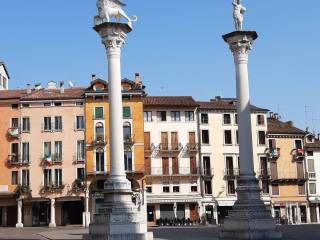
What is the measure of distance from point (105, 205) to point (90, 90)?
125 ft

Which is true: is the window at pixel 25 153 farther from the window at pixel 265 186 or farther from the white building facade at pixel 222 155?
the window at pixel 265 186

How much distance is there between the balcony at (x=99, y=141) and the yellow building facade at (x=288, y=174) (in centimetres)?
2103

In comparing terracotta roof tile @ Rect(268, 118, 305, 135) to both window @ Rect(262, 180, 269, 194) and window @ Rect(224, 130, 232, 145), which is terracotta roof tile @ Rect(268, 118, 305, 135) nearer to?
window @ Rect(224, 130, 232, 145)

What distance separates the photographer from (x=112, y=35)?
28.6 metres

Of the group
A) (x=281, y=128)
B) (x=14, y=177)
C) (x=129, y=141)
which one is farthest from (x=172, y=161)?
(x=14, y=177)

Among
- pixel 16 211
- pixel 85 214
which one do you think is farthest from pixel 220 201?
pixel 16 211

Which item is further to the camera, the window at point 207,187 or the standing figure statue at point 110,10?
the window at point 207,187

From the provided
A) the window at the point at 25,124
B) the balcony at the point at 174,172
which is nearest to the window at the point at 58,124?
the window at the point at 25,124

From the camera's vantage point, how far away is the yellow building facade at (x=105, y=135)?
2466 inches

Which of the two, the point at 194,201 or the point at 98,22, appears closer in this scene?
the point at 98,22

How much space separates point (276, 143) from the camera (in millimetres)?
71750

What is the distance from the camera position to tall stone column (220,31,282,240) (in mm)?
28078

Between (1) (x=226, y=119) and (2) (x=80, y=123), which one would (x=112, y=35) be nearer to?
(2) (x=80, y=123)

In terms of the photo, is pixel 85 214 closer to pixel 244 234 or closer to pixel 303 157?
pixel 303 157
